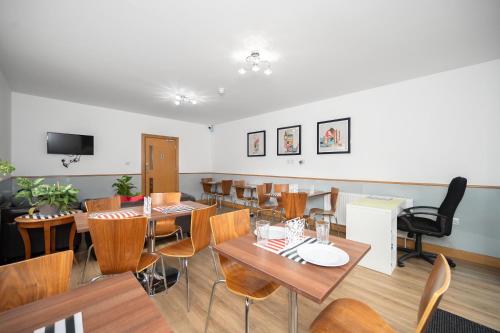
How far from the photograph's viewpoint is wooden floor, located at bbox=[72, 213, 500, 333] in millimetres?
1717

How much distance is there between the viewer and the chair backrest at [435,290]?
0.72 metres

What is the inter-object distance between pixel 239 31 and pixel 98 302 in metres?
2.31

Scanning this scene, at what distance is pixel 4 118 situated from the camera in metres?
3.35

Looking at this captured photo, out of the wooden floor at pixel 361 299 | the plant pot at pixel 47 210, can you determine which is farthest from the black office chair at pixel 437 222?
the plant pot at pixel 47 210

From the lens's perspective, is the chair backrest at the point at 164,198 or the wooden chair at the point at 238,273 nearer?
the wooden chair at the point at 238,273

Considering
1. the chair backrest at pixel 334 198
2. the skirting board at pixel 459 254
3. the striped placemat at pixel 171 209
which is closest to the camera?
the striped placemat at pixel 171 209

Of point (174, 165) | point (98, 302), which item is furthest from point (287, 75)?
point (174, 165)

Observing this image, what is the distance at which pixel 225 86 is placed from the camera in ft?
11.7

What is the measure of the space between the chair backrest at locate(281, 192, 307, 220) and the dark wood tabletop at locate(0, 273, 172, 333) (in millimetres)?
2524

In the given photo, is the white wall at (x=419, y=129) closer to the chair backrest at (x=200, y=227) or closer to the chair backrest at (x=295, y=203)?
the chair backrest at (x=295, y=203)

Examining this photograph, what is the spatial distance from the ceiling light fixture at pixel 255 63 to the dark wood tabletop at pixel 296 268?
2112 millimetres

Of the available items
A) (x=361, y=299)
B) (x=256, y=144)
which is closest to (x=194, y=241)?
(x=361, y=299)

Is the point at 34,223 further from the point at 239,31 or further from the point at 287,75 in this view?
the point at 287,75

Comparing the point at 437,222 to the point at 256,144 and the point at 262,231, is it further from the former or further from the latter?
the point at 256,144
